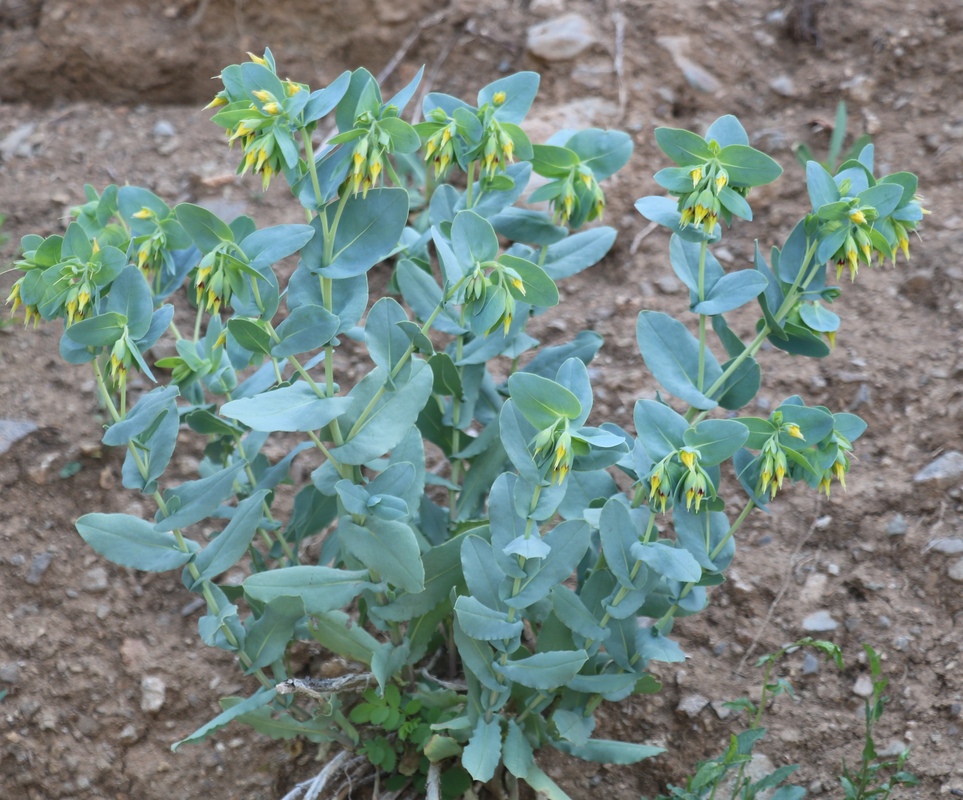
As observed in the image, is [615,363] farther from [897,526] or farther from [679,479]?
[679,479]

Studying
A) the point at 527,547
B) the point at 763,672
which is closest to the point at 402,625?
the point at 527,547

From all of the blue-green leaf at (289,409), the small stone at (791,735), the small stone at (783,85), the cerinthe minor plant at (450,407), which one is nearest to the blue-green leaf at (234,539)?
the cerinthe minor plant at (450,407)

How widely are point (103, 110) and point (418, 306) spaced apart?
8.34 ft

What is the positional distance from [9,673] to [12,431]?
2.42ft

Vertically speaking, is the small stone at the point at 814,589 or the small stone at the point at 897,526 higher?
the small stone at the point at 897,526

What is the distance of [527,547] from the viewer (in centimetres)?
186

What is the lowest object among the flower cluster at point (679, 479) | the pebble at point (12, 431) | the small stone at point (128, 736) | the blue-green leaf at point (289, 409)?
the small stone at point (128, 736)

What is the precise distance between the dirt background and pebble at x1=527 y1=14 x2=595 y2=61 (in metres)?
0.05

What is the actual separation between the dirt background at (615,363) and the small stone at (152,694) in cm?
1

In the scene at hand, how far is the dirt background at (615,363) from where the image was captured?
2.58m

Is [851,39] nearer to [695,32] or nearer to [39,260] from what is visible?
[695,32]

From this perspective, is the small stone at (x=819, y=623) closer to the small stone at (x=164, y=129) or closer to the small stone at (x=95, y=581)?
the small stone at (x=95, y=581)

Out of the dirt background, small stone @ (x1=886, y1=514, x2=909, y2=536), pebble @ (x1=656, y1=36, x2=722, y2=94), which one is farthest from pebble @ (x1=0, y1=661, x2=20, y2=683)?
pebble @ (x1=656, y1=36, x2=722, y2=94)

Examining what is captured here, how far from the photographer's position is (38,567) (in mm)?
2801
